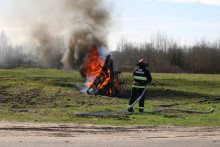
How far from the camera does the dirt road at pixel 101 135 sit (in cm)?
677

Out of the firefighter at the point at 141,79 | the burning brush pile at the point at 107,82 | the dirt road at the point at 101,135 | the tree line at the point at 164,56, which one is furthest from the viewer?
the tree line at the point at 164,56

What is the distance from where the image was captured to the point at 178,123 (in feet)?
32.1

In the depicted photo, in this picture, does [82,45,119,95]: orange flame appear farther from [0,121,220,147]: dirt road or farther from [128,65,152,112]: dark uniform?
[0,121,220,147]: dirt road

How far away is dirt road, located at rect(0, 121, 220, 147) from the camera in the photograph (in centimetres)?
677

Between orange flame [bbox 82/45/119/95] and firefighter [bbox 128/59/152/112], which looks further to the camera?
orange flame [bbox 82/45/119/95]

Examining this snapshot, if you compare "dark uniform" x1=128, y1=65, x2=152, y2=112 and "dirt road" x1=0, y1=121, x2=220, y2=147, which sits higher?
"dark uniform" x1=128, y1=65, x2=152, y2=112

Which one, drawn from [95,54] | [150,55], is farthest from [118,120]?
[150,55]

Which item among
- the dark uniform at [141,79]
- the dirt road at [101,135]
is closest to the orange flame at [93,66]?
the dark uniform at [141,79]

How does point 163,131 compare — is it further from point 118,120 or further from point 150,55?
point 150,55

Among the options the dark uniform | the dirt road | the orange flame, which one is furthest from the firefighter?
the orange flame

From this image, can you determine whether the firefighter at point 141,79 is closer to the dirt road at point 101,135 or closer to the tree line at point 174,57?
the dirt road at point 101,135

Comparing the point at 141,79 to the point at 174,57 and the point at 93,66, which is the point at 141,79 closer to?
the point at 93,66

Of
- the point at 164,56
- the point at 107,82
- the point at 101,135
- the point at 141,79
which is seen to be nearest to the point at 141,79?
the point at 141,79

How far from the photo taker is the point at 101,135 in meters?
7.77
